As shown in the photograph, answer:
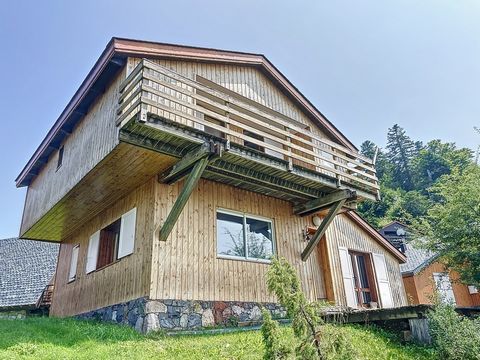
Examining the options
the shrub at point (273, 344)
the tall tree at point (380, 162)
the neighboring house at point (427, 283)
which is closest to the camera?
the shrub at point (273, 344)

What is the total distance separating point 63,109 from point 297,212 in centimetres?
771

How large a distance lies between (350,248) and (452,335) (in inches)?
280

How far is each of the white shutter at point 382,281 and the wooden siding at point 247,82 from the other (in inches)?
203

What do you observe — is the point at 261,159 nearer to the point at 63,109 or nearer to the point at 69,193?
the point at 69,193

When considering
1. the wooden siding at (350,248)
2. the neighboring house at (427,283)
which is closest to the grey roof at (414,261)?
the neighboring house at (427,283)

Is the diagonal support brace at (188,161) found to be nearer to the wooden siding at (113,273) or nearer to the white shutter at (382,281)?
the wooden siding at (113,273)

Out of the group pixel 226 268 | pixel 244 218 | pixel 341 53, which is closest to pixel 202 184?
pixel 244 218

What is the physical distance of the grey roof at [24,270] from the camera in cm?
1892

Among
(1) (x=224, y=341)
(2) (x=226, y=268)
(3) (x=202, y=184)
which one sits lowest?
(1) (x=224, y=341)

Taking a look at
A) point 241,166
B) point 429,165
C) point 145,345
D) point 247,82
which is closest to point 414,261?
point 247,82

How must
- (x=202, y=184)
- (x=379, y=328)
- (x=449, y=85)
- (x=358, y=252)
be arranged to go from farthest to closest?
1. (x=358, y=252)
2. (x=449, y=85)
3. (x=202, y=184)
4. (x=379, y=328)

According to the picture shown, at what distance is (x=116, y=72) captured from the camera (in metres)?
9.36

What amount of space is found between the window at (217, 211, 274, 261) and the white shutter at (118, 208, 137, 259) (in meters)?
2.13

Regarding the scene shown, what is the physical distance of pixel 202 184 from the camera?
9.54 metres
